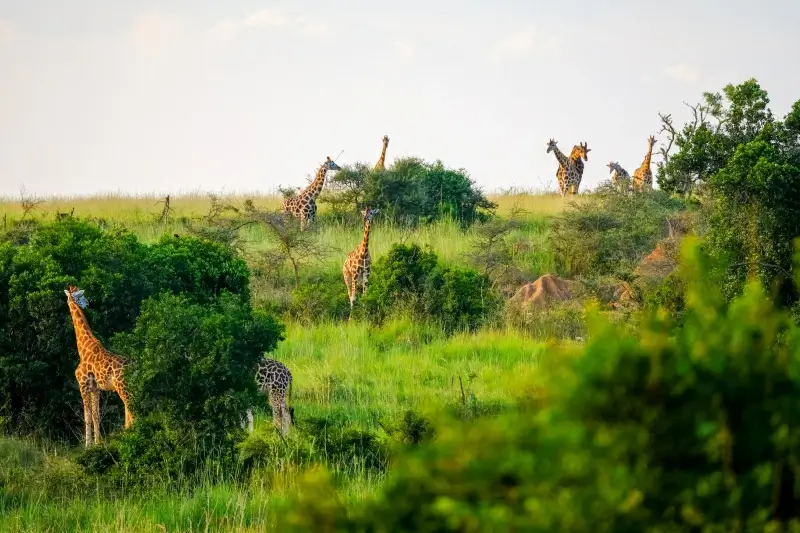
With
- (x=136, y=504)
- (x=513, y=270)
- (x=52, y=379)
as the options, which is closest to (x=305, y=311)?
(x=513, y=270)

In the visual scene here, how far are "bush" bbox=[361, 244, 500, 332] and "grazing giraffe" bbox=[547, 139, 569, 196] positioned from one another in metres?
12.9

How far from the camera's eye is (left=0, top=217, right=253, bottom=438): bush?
12125 mm

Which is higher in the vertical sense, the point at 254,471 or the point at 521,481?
the point at 521,481

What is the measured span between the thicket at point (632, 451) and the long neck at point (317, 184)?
2250 cm

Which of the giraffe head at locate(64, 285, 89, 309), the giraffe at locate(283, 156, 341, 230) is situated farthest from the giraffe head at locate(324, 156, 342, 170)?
the giraffe head at locate(64, 285, 89, 309)

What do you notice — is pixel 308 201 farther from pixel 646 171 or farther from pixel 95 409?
pixel 95 409

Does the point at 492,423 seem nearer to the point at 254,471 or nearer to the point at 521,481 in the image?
the point at 521,481

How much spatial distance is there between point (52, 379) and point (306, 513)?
33.8 feet

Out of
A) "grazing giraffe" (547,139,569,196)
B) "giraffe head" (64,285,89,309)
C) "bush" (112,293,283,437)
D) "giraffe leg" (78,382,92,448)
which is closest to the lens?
"bush" (112,293,283,437)

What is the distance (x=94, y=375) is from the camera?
1093 cm

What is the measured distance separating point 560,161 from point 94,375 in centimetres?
2241

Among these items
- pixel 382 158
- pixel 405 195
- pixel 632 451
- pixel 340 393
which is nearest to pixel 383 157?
pixel 382 158

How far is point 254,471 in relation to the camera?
8867mm

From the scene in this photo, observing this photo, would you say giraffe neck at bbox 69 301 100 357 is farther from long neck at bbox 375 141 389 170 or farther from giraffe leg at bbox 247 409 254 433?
long neck at bbox 375 141 389 170
